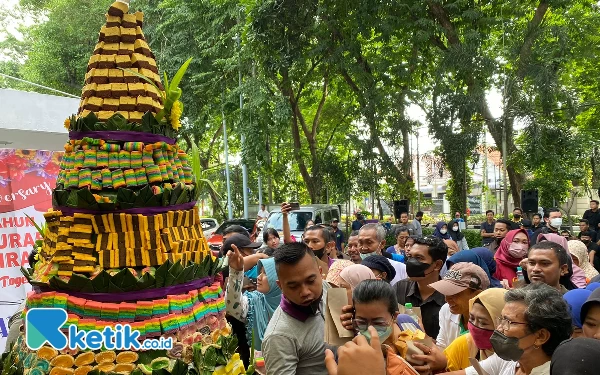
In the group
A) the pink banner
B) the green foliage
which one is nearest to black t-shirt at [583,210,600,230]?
the green foliage

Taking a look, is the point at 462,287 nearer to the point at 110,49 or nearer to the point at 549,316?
the point at 549,316

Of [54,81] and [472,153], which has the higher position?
[54,81]

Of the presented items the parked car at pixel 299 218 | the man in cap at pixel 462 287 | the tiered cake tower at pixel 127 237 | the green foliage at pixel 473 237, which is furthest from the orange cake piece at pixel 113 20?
the green foliage at pixel 473 237

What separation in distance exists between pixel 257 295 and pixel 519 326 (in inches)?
74.5

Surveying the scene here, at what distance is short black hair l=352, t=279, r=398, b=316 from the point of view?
2.59 meters

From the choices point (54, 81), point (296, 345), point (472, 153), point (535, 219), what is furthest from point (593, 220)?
point (54, 81)

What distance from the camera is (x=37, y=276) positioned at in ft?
9.48

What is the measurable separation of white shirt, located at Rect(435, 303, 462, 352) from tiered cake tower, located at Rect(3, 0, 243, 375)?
5.14ft

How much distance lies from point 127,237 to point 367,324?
1.24 meters

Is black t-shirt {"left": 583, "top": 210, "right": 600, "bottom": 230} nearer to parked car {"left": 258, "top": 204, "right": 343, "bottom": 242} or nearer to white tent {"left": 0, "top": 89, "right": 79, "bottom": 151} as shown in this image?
parked car {"left": 258, "top": 204, "right": 343, "bottom": 242}

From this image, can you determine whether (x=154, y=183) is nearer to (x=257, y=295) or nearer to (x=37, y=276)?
(x=37, y=276)

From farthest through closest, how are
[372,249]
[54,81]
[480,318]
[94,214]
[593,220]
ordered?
[54,81] < [593,220] < [372,249] < [480,318] < [94,214]
